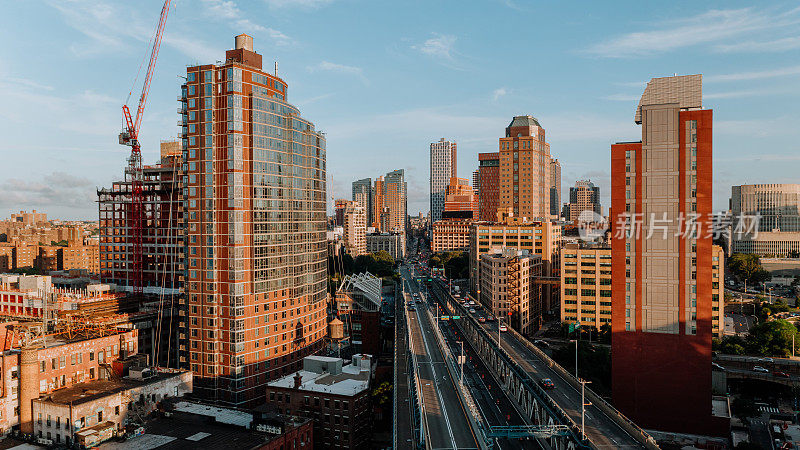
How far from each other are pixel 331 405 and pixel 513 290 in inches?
2975

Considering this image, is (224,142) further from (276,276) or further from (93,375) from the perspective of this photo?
(93,375)

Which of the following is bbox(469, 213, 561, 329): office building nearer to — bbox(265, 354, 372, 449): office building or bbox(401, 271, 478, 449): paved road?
bbox(401, 271, 478, 449): paved road

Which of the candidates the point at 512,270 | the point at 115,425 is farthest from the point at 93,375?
the point at 512,270

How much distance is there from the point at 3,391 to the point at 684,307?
96.8 m

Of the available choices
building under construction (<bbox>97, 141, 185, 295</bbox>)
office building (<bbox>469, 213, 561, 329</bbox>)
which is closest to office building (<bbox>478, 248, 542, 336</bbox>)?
office building (<bbox>469, 213, 561, 329</bbox>)

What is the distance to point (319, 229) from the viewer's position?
374 ft

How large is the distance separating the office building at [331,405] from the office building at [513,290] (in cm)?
6361

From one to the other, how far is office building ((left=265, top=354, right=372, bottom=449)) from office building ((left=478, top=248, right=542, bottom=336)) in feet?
209

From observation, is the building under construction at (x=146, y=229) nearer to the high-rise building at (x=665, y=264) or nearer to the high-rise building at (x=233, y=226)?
the high-rise building at (x=233, y=226)

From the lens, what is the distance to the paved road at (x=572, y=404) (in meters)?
58.2

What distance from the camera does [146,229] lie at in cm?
13550

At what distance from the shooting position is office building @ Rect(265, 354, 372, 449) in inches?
2968

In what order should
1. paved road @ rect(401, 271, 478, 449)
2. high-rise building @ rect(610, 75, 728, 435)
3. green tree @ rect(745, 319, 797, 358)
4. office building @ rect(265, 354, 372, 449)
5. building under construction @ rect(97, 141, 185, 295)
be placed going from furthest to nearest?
building under construction @ rect(97, 141, 185, 295) → green tree @ rect(745, 319, 797, 358) → high-rise building @ rect(610, 75, 728, 435) → office building @ rect(265, 354, 372, 449) → paved road @ rect(401, 271, 478, 449)

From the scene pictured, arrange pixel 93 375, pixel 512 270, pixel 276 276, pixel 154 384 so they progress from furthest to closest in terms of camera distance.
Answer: pixel 512 270 < pixel 276 276 < pixel 93 375 < pixel 154 384
